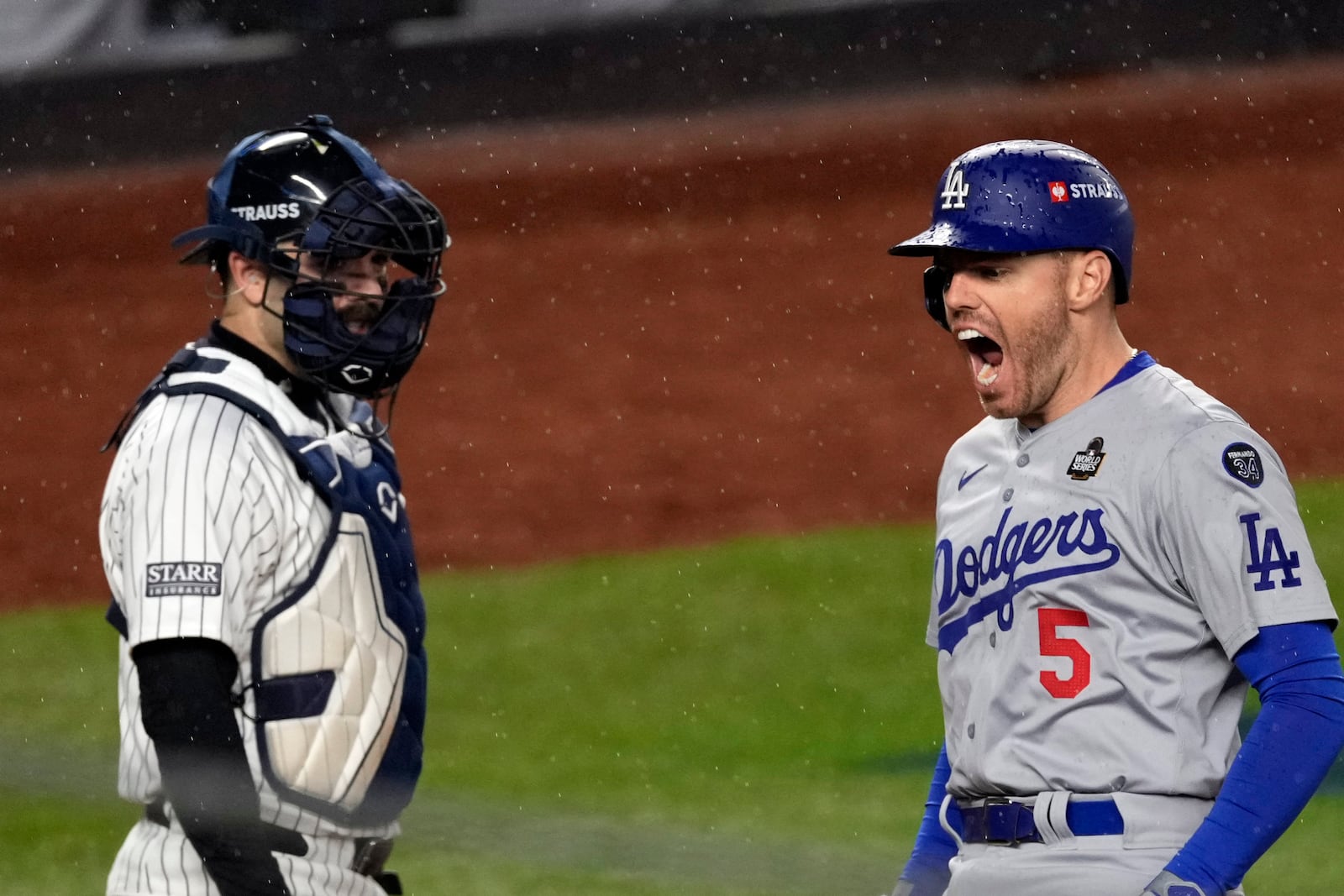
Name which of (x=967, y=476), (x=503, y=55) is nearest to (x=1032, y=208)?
(x=967, y=476)

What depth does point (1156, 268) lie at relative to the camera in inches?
518

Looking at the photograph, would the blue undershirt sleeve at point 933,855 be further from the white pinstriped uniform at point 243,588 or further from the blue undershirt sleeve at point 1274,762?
the white pinstriped uniform at point 243,588

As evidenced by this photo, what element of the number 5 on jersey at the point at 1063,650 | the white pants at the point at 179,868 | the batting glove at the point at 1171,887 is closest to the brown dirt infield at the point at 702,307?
the white pants at the point at 179,868

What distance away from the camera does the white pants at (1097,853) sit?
240 cm

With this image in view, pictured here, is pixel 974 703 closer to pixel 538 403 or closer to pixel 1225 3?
pixel 538 403

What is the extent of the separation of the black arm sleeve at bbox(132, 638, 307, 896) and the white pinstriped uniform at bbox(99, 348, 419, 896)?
0.05 metres

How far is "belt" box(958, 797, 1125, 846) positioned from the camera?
2.43 m

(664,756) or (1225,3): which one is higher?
(1225,3)

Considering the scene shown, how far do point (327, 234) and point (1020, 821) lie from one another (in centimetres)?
131

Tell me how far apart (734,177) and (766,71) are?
301 cm

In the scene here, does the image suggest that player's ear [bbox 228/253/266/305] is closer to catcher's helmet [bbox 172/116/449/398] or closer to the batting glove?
catcher's helmet [bbox 172/116/449/398]

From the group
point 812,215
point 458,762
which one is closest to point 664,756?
point 458,762

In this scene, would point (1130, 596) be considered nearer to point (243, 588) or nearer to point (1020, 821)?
point (1020, 821)

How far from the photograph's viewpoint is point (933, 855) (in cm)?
279
